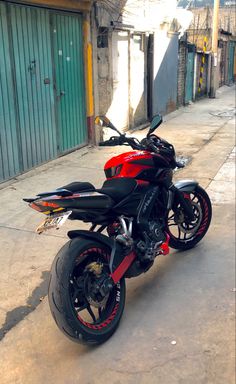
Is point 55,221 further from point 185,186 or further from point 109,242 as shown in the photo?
point 185,186

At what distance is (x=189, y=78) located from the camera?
14.6 meters

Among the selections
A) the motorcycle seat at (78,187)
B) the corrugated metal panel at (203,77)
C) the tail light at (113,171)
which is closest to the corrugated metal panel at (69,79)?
the tail light at (113,171)

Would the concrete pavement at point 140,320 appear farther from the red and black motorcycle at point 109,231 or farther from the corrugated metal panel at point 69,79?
the corrugated metal panel at point 69,79

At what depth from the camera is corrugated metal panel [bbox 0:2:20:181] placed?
563 centimetres

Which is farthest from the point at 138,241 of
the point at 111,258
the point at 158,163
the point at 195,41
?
the point at 195,41

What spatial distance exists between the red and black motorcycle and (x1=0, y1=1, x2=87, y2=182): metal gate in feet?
10.4

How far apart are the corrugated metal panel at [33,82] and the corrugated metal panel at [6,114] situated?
0.16 metres

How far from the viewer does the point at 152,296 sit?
3.28 meters

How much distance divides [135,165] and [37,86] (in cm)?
391

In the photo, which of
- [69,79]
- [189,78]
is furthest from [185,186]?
[189,78]

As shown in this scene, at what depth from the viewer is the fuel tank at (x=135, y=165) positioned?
119 inches

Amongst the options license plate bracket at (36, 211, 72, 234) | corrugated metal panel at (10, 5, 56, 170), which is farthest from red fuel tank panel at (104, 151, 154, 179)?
corrugated metal panel at (10, 5, 56, 170)

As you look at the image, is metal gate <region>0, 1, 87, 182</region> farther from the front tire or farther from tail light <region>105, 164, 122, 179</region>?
the front tire

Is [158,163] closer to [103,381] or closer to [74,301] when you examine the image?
[74,301]
